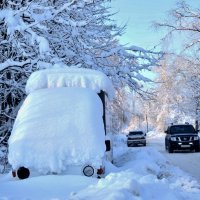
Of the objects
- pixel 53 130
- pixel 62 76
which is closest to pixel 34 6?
pixel 62 76

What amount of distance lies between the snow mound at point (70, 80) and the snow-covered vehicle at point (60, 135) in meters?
0.19

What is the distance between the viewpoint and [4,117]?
16922 millimetres

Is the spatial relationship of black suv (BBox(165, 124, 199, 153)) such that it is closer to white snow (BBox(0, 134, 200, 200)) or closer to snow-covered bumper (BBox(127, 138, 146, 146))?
snow-covered bumper (BBox(127, 138, 146, 146))

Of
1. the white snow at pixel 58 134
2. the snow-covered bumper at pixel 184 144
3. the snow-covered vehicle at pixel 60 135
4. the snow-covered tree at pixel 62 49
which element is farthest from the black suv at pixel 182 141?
the white snow at pixel 58 134

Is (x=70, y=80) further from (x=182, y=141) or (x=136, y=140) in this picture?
(x=136, y=140)

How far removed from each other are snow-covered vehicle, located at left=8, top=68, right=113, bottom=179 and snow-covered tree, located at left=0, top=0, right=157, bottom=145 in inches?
88.6

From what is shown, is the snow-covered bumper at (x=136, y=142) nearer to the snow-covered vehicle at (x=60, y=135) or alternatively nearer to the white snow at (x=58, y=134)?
the snow-covered vehicle at (x=60, y=135)

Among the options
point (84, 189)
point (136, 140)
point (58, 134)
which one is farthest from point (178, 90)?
point (84, 189)

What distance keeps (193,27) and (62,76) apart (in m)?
23.2

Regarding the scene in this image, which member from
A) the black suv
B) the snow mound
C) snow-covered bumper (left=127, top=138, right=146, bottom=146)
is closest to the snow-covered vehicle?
the snow mound

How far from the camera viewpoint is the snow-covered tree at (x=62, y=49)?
1320cm

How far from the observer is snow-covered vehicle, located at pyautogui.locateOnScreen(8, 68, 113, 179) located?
8.91m

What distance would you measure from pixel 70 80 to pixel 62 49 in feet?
19.0

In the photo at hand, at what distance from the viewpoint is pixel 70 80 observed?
438 inches
